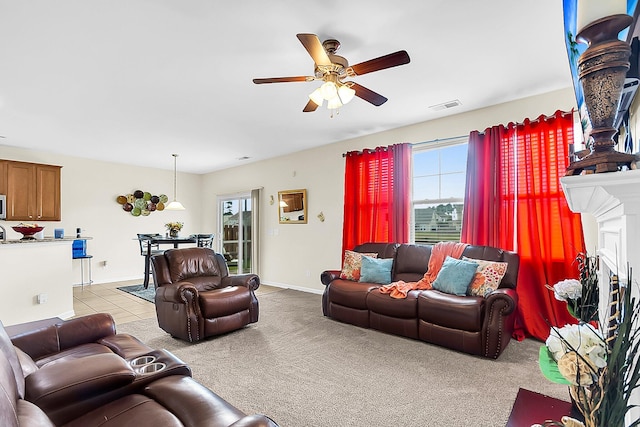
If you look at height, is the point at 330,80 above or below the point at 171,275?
above

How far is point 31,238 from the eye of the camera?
408 cm

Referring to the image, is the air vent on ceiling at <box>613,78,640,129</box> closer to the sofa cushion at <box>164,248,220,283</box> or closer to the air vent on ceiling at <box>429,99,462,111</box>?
the air vent on ceiling at <box>429,99,462,111</box>

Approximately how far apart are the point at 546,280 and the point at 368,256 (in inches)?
78.4

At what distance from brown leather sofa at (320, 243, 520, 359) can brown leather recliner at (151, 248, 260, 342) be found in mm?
1140

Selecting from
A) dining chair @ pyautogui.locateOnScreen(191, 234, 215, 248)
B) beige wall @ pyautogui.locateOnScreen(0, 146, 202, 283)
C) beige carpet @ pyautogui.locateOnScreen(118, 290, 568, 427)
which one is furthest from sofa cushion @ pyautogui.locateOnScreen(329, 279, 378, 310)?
beige wall @ pyautogui.locateOnScreen(0, 146, 202, 283)

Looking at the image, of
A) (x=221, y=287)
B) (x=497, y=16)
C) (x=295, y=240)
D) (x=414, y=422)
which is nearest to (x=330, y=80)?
(x=497, y=16)

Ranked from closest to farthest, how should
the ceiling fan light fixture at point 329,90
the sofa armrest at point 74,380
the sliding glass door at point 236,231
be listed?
the sofa armrest at point 74,380 → the ceiling fan light fixture at point 329,90 → the sliding glass door at point 236,231

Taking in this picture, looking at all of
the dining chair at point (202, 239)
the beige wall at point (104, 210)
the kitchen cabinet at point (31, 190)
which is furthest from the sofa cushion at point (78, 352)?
the beige wall at point (104, 210)

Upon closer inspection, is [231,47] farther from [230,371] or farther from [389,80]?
[230,371]

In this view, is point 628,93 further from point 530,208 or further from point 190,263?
point 190,263

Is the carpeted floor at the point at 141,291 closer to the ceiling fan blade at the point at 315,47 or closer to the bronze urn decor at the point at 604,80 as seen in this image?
the ceiling fan blade at the point at 315,47

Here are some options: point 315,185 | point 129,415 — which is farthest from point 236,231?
point 129,415

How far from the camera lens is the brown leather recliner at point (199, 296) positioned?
3.32m

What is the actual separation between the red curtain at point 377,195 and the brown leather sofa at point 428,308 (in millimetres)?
360
